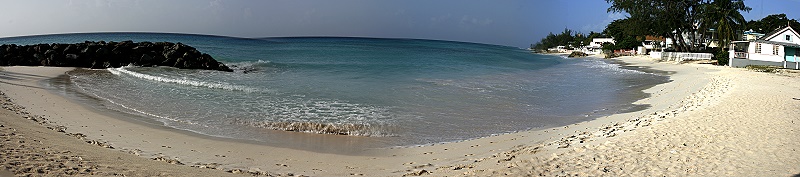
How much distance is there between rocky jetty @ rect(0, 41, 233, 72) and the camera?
3078 cm

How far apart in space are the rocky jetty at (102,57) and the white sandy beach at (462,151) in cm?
2009

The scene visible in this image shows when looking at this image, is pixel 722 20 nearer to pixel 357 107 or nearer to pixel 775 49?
pixel 775 49

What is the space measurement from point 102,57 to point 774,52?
1814 inches

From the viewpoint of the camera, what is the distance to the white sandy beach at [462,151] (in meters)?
6.36

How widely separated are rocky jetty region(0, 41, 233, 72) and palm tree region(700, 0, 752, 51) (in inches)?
1797

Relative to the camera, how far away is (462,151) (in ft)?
28.2

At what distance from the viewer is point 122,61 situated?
31.5 m

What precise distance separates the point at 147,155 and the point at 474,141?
572 centimetres

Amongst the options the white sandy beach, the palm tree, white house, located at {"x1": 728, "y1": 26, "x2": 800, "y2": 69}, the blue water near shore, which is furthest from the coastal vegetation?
the white sandy beach

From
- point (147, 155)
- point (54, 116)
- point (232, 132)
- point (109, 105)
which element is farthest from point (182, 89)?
point (147, 155)

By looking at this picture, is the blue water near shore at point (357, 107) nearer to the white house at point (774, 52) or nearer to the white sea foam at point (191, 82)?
the white sea foam at point (191, 82)

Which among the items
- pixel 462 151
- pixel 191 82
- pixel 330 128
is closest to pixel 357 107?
pixel 330 128

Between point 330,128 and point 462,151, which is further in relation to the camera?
point 330,128

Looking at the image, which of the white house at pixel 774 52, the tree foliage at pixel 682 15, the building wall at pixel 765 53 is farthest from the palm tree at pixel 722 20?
the building wall at pixel 765 53
